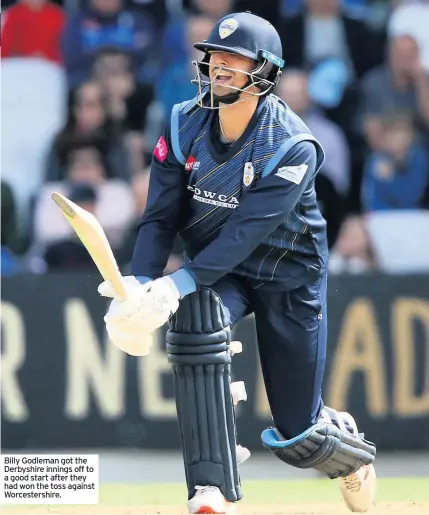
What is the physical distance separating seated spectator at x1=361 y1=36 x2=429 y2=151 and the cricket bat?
522cm

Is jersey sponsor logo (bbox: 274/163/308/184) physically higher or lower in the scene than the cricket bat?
higher

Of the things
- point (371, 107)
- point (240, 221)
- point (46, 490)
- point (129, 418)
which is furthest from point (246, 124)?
point (371, 107)

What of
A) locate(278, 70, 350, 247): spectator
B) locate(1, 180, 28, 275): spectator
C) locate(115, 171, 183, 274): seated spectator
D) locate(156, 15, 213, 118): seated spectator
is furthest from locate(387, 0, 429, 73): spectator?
locate(1, 180, 28, 275): spectator

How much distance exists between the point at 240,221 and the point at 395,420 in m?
4.19

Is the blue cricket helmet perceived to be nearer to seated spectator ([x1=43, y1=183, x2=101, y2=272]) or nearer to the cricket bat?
the cricket bat

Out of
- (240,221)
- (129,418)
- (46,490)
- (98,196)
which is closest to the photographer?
(240,221)

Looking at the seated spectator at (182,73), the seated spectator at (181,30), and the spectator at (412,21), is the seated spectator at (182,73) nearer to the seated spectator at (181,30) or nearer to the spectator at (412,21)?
the seated spectator at (181,30)

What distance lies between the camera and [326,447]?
17.0 feet

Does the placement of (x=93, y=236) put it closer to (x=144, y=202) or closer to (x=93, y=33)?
(x=144, y=202)

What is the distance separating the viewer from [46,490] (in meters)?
5.66

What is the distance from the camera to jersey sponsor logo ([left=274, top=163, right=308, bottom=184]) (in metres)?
4.74

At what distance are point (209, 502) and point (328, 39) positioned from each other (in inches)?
219

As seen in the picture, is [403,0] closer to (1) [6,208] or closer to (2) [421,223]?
(2) [421,223]

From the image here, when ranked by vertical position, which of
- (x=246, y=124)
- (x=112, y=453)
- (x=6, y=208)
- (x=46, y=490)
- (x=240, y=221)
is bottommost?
(x=112, y=453)
